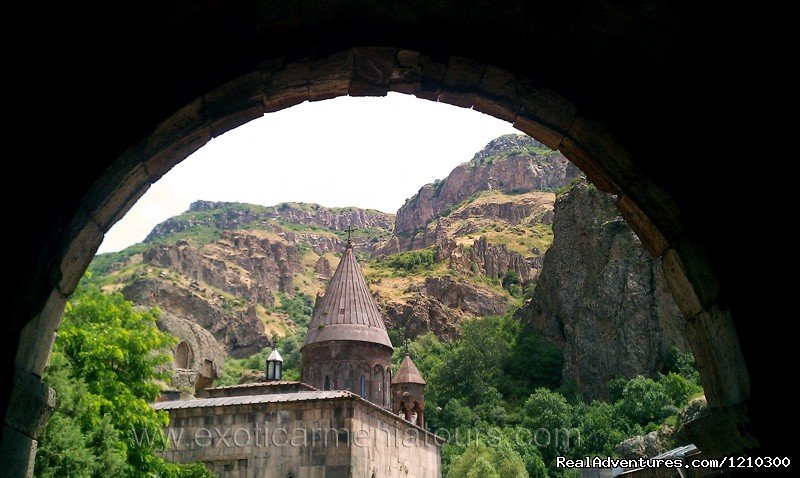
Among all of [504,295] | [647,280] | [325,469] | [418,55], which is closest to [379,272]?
[504,295]

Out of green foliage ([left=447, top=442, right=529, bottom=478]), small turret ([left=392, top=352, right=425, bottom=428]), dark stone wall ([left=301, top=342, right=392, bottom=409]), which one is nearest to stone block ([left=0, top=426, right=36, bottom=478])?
dark stone wall ([left=301, top=342, right=392, bottom=409])

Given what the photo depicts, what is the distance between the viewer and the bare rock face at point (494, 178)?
13875 cm

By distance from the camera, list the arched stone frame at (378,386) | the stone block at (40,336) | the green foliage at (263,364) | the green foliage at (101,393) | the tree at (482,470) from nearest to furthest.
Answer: the stone block at (40,336), the green foliage at (101,393), the arched stone frame at (378,386), the tree at (482,470), the green foliage at (263,364)

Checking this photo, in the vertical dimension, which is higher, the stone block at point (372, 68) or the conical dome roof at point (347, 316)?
the conical dome roof at point (347, 316)

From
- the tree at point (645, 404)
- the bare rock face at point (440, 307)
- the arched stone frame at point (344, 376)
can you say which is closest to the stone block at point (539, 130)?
the arched stone frame at point (344, 376)

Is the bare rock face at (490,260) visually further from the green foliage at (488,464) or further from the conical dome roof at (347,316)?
the conical dome roof at (347,316)

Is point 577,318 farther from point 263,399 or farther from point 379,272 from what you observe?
point 379,272

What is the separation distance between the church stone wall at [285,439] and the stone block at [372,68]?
610 inches

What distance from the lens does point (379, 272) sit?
104 m

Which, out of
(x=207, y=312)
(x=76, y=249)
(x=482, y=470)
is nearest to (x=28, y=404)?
(x=76, y=249)

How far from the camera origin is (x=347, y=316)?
90.7 feet

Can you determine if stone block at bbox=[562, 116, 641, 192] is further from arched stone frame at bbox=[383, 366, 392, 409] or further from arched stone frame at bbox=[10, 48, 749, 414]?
arched stone frame at bbox=[383, 366, 392, 409]

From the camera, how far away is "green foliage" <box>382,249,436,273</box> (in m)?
102

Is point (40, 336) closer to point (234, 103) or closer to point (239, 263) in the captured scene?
point (234, 103)
